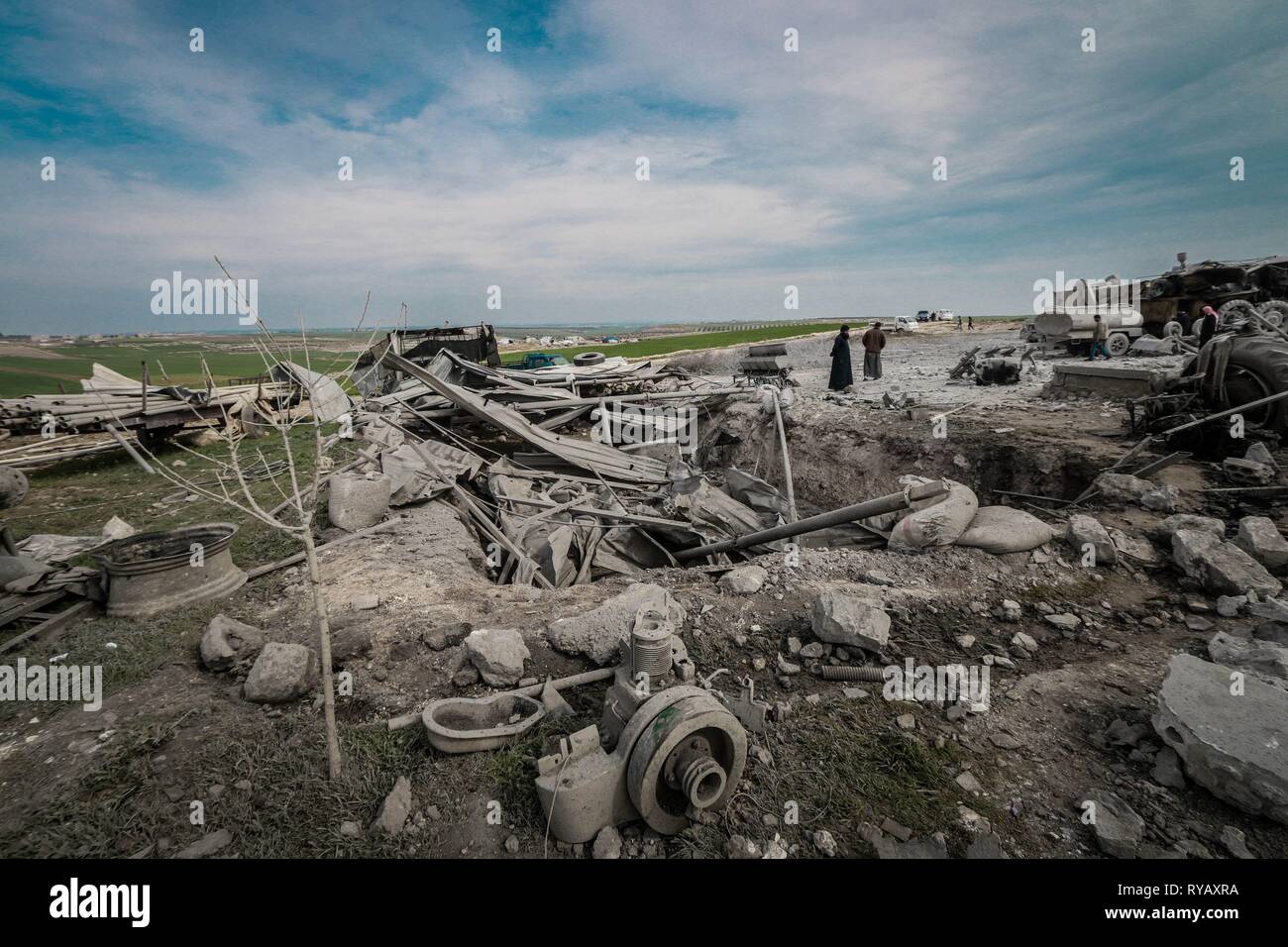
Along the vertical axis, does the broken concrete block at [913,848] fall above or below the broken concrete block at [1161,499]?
below

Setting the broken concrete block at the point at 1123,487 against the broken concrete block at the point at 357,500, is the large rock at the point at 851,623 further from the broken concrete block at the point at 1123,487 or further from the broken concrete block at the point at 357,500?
the broken concrete block at the point at 357,500

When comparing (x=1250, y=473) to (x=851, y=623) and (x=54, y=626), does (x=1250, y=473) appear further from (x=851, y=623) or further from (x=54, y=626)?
(x=54, y=626)

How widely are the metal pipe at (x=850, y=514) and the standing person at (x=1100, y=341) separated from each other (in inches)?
571

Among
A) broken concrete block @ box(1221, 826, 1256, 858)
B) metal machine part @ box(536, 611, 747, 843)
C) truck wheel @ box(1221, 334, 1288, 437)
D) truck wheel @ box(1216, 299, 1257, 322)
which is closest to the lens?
broken concrete block @ box(1221, 826, 1256, 858)

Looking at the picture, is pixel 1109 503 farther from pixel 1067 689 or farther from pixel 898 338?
pixel 898 338

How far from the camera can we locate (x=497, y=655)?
10.7 feet

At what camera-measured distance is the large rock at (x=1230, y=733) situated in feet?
6.69

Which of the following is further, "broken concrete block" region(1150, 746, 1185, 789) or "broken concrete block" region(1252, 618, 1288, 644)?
"broken concrete block" region(1252, 618, 1288, 644)

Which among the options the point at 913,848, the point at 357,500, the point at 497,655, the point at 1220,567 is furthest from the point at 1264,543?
the point at 357,500

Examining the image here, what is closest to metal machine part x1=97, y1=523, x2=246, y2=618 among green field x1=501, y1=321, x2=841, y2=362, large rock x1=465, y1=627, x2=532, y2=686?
large rock x1=465, y1=627, x2=532, y2=686

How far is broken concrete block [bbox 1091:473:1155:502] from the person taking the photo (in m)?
4.98

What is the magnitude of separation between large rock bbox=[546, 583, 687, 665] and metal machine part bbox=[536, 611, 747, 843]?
1056 mm

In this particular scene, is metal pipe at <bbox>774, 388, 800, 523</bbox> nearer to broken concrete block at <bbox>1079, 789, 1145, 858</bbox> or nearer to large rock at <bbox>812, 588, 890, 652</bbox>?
large rock at <bbox>812, 588, 890, 652</bbox>

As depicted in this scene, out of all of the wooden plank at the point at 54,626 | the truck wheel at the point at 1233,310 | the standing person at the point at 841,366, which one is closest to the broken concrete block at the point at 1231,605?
the wooden plank at the point at 54,626
